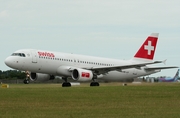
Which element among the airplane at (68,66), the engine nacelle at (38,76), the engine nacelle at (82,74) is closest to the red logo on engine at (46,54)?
the airplane at (68,66)

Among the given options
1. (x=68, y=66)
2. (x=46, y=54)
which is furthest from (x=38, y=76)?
(x=46, y=54)

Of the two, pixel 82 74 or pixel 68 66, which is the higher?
pixel 68 66

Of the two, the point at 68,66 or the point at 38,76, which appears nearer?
the point at 68,66

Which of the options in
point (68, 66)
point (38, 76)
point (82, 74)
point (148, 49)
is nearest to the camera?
point (82, 74)

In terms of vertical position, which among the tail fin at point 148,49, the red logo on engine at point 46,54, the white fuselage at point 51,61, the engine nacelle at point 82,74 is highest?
the tail fin at point 148,49

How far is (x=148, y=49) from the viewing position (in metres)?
65.2

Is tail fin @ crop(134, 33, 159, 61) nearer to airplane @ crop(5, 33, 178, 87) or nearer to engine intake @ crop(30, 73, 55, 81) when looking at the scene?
airplane @ crop(5, 33, 178, 87)

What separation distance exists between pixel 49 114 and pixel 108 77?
41.5m

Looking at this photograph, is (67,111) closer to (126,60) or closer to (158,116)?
(158,116)

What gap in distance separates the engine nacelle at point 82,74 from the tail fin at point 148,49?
13.2 metres

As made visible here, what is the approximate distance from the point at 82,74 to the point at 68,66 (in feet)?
7.42

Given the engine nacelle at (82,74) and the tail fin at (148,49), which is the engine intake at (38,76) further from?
the tail fin at (148,49)

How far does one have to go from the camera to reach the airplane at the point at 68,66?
5191 cm

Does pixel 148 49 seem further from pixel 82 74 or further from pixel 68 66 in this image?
pixel 82 74
